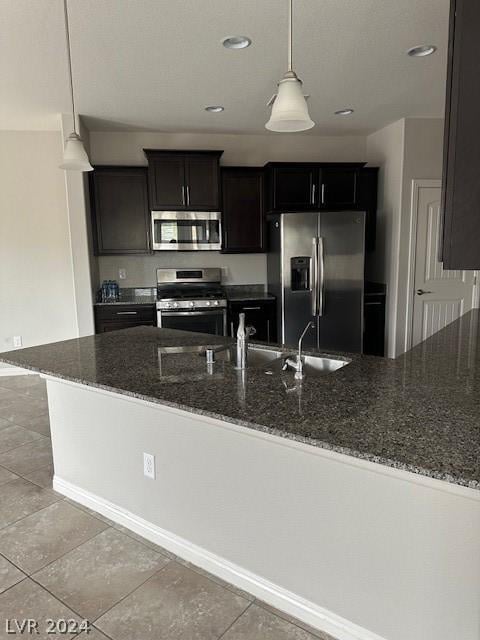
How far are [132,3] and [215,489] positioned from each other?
2500 millimetres

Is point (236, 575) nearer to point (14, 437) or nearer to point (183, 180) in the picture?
point (14, 437)

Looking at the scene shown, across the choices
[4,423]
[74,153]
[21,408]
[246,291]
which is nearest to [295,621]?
[74,153]

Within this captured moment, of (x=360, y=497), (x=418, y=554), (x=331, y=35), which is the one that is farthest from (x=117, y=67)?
(x=418, y=554)

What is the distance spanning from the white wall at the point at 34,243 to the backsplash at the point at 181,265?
1.55 feet

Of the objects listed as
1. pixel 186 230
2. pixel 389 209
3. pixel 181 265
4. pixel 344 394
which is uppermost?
pixel 389 209

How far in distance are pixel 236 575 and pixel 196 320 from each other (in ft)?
10.0

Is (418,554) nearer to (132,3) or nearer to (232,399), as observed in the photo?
(232,399)

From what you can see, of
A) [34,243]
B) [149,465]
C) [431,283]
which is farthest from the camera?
[34,243]

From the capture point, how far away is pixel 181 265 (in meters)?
5.29

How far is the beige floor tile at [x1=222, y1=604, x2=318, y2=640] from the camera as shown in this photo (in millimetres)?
1636

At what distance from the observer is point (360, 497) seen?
4.91ft

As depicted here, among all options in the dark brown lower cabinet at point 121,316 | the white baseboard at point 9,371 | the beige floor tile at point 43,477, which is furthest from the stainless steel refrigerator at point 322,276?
A: the white baseboard at point 9,371

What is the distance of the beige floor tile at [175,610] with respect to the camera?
167cm

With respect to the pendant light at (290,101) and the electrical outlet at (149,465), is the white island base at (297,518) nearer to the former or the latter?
the electrical outlet at (149,465)
